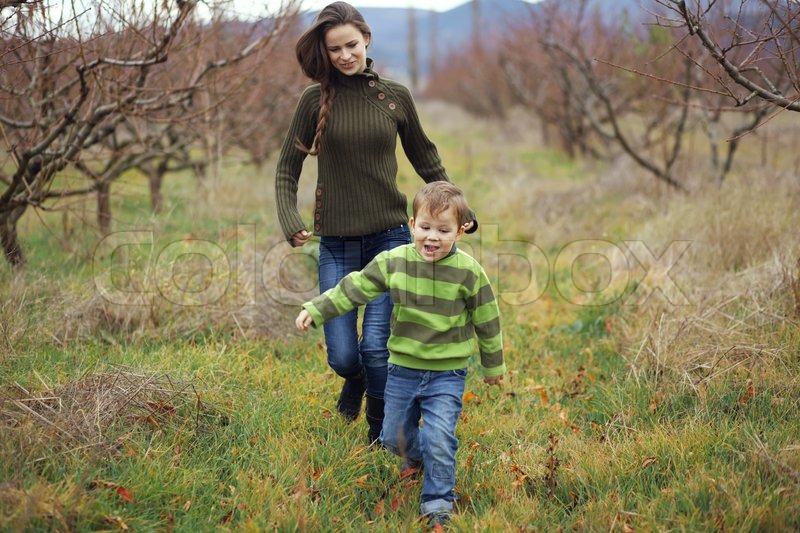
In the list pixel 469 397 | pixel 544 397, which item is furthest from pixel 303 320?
pixel 544 397

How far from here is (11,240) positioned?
473 cm

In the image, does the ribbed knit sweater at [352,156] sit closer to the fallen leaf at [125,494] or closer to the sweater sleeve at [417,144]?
the sweater sleeve at [417,144]

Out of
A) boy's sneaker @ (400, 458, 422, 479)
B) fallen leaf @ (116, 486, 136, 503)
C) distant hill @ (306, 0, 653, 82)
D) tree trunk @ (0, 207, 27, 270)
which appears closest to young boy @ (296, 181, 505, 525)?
boy's sneaker @ (400, 458, 422, 479)

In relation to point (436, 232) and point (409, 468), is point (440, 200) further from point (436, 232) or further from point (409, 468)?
point (409, 468)

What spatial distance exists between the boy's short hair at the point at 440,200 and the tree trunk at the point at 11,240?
320cm

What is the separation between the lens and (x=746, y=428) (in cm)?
299

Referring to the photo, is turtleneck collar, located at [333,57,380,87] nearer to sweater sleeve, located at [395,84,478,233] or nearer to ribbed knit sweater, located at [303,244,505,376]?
sweater sleeve, located at [395,84,478,233]

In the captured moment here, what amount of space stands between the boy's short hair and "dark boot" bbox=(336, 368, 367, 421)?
3.34 feet

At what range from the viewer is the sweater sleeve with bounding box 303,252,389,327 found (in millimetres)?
2641

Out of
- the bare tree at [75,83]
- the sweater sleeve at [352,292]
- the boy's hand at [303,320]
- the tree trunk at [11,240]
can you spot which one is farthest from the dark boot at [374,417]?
the tree trunk at [11,240]

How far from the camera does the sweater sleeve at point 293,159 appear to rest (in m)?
3.03

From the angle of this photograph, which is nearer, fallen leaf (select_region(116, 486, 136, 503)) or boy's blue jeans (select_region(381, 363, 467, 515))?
fallen leaf (select_region(116, 486, 136, 503))

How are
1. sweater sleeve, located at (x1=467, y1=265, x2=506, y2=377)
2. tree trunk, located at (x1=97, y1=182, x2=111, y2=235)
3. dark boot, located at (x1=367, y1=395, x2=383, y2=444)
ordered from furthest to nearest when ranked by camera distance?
tree trunk, located at (x1=97, y1=182, x2=111, y2=235)
dark boot, located at (x1=367, y1=395, x2=383, y2=444)
sweater sleeve, located at (x1=467, y1=265, x2=506, y2=377)

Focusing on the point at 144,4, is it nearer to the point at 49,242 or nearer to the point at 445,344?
the point at 49,242
